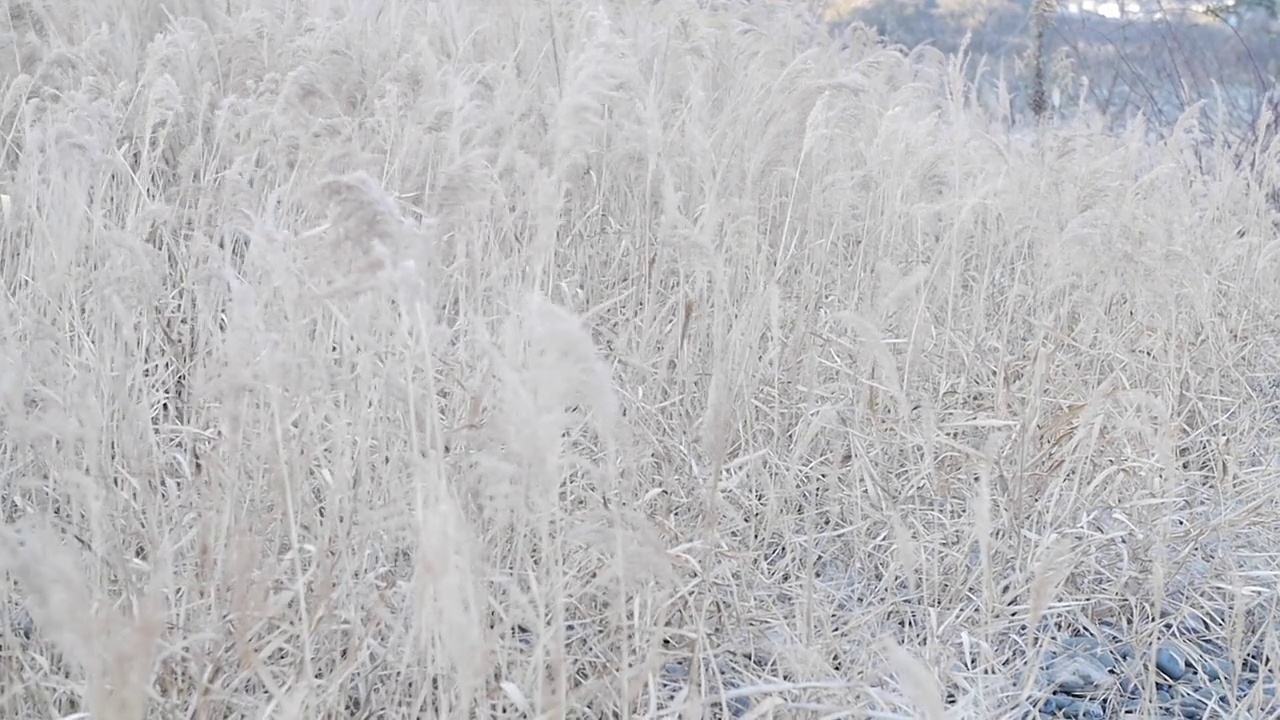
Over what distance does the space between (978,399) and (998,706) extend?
0.99 metres

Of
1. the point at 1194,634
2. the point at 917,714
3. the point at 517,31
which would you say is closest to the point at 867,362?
the point at 1194,634

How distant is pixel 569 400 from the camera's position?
140 centimetres

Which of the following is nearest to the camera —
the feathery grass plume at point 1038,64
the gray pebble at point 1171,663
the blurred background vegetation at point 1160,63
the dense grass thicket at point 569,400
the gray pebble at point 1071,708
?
the dense grass thicket at point 569,400

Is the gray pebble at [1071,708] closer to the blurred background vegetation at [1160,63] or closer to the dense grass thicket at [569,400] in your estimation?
the dense grass thicket at [569,400]

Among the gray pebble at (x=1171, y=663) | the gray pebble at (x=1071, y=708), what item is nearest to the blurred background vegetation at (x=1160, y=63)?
the gray pebble at (x=1171, y=663)

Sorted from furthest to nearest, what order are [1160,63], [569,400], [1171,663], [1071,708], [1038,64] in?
1. [1160,63]
2. [1038,64]
3. [1171,663]
4. [1071,708]
5. [569,400]

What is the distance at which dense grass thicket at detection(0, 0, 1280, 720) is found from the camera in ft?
4.05

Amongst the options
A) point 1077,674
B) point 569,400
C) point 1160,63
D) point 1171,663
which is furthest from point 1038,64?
point 569,400

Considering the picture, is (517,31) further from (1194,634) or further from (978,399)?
(1194,634)

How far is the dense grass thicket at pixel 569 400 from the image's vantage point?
123 cm

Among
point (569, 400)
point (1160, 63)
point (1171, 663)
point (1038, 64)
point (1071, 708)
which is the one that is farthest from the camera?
point (1160, 63)

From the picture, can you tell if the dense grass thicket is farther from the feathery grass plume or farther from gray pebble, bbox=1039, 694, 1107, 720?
the feathery grass plume

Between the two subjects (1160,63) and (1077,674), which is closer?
(1077,674)

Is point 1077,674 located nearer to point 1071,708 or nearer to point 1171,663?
point 1071,708
